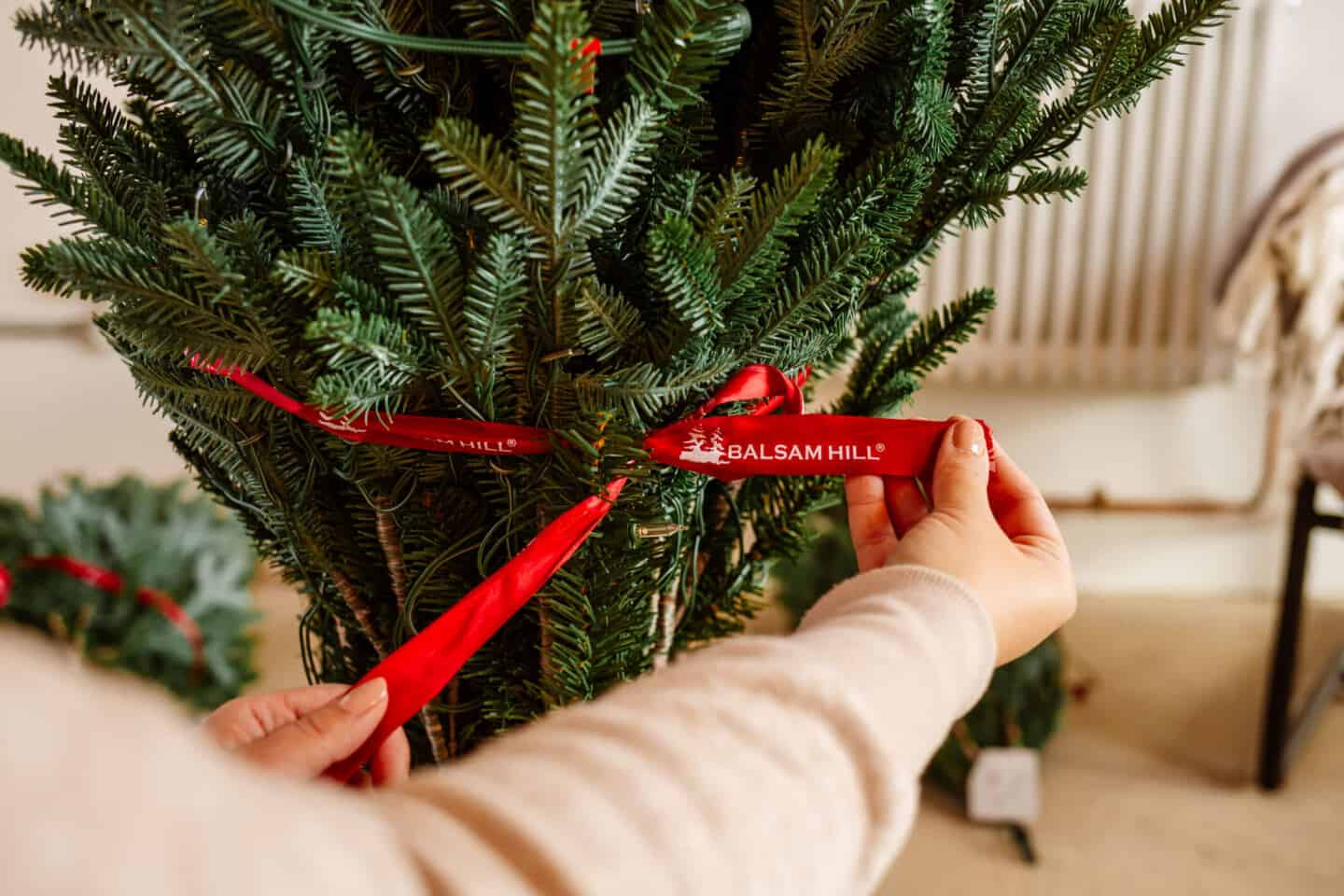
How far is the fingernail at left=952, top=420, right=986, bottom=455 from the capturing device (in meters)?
0.43

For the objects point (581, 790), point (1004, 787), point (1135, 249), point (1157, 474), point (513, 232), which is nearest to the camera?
point (581, 790)

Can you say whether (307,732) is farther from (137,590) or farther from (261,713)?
(137,590)

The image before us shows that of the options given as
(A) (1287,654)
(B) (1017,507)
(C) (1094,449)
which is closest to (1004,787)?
(A) (1287,654)

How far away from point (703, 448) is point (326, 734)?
0.20 m

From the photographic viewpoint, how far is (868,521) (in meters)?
0.46

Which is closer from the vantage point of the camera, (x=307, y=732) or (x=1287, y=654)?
(x=307, y=732)

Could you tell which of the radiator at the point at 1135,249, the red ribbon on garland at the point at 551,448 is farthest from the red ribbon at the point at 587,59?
the radiator at the point at 1135,249

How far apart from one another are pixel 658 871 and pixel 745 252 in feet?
0.73

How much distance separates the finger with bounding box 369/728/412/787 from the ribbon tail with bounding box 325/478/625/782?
0.28ft

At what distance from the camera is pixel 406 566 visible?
46cm

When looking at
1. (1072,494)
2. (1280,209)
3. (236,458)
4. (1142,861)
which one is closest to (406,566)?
(236,458)

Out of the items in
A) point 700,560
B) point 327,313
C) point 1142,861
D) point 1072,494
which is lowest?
point 1142,861

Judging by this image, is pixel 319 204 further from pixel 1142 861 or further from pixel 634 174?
pixel 1142 861

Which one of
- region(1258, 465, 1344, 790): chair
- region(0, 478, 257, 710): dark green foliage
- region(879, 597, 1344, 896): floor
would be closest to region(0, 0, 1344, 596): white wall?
region(879, 597, 1344, 896): floor
